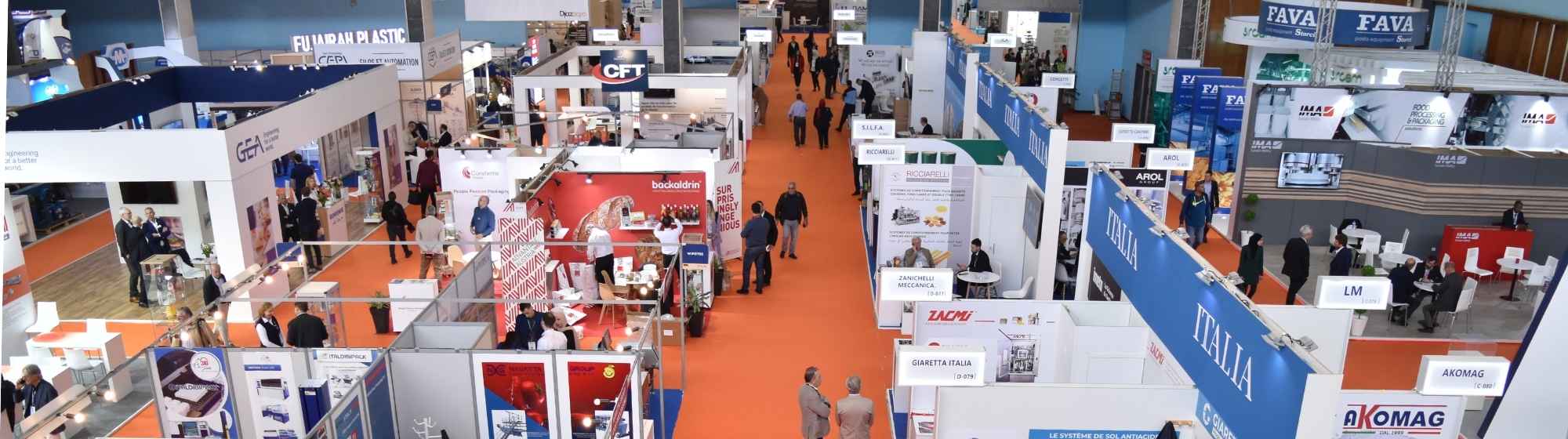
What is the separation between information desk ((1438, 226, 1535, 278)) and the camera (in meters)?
11.6

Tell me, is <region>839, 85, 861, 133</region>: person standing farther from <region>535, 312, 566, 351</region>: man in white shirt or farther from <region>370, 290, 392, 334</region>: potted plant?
<region>535, 312, 566, 351</region>: man in white shirt

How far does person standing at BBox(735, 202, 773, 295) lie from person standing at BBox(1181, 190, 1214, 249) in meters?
5.33

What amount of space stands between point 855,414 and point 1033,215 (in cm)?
310

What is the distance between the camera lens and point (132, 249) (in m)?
11.0

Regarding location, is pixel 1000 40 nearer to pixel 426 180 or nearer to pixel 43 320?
pixel 426 180

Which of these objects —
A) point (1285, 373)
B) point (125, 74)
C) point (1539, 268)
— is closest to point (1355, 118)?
point (1539, 268)

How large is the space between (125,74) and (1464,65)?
81.1ft

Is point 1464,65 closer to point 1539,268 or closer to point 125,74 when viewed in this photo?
point 1539,268

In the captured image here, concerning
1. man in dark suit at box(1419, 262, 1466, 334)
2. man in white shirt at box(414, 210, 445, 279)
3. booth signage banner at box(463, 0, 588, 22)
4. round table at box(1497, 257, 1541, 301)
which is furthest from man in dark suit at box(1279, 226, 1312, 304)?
booth signage banner at box(463, 0, 588, 22)

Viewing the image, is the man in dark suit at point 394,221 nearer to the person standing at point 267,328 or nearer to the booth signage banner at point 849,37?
the person standing at point 267,328

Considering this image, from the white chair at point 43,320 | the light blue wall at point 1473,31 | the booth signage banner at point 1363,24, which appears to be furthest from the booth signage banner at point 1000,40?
the white chair at point 43,320

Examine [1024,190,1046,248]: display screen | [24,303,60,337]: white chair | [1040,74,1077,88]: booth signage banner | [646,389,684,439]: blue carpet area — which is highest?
[1040,74,1077,88]: booth signage banner

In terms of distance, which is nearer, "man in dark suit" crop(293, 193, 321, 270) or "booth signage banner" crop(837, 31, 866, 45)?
"man in dark suit" crop(293, 193, 321, 270)

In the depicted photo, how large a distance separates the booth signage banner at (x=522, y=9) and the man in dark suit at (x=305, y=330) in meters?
7.98
